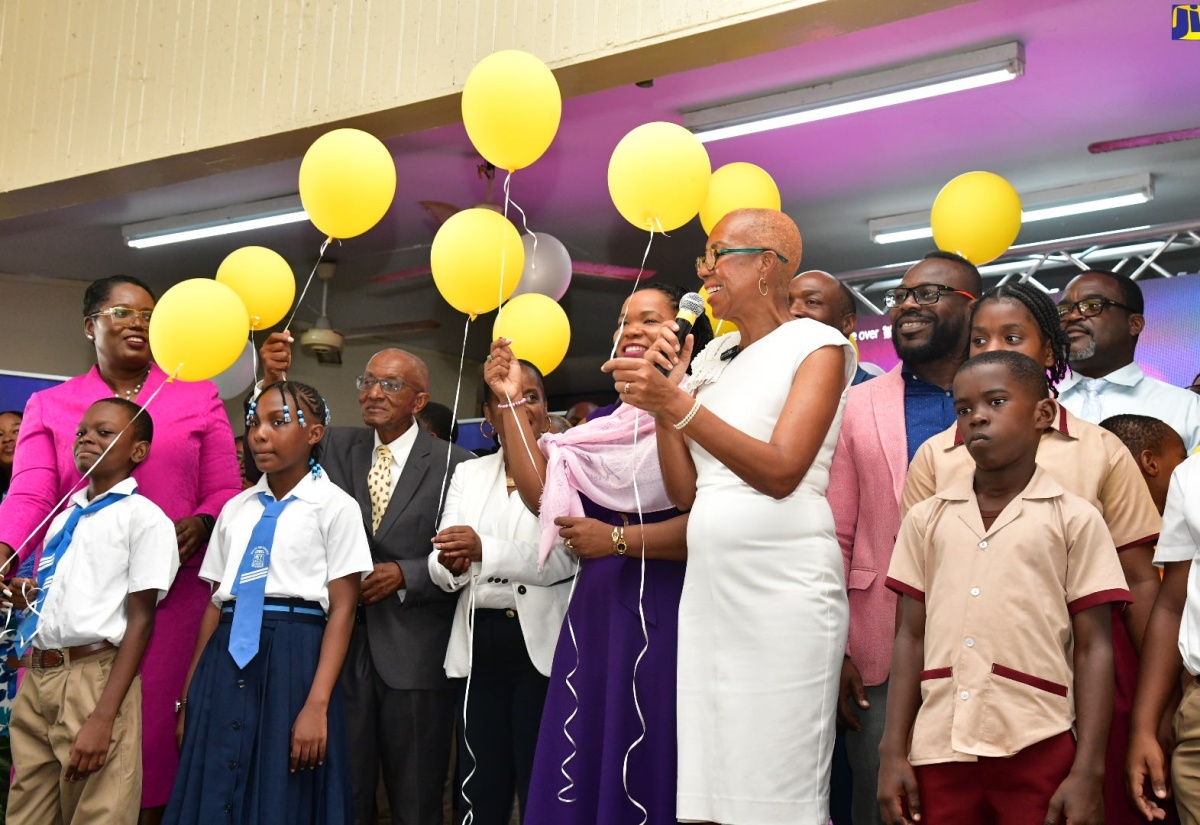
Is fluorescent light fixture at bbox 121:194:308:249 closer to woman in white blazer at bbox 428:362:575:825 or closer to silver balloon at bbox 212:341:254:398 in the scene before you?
silver balloon at bbox 212:341:254:398

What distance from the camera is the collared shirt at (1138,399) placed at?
134 inches

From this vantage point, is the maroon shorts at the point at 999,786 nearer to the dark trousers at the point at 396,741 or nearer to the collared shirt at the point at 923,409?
the collared shirt at the point at 923,409

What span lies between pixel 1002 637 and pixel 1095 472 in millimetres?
448

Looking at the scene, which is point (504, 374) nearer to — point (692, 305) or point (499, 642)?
point (692, 305)

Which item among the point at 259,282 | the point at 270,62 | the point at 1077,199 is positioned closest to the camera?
the point at 259,282

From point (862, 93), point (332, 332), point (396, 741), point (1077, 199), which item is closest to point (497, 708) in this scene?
point (396, 741)

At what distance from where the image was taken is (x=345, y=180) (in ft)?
11.2

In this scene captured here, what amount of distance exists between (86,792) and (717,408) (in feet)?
6.85

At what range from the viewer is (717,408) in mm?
2305

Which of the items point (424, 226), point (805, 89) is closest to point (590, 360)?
point (424, 226)

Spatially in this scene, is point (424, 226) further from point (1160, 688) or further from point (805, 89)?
point (1160, 688)

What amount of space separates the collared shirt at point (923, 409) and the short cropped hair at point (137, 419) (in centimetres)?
221

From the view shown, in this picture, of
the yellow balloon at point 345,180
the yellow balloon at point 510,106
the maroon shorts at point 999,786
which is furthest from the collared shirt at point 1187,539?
the yellow balloon at point 345,180

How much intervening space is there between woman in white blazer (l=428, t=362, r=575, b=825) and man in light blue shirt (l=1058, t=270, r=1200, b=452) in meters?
1.81
